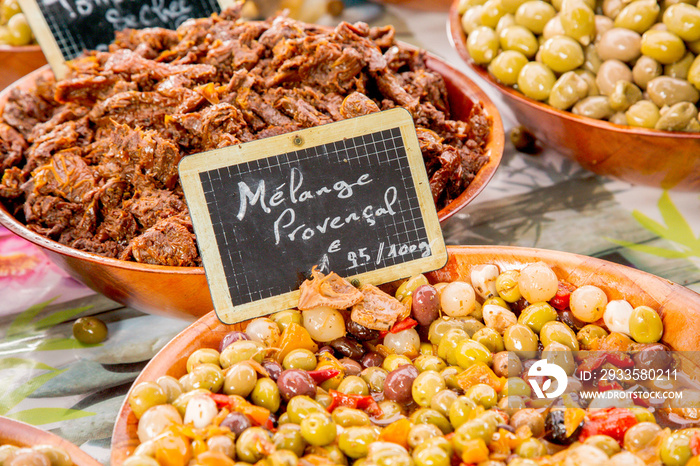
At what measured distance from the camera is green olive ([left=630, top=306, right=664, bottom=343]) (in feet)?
4.64

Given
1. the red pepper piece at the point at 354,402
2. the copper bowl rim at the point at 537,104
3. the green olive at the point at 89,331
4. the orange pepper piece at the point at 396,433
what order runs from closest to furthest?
1. the orange pepper piece at the point at 396,433
2. the red pepper piece at the point at 354,402
3. the green olive at the point at 89,331
4. the copper bowl rim at the point at 537,104

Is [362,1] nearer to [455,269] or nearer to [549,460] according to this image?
[455,269]

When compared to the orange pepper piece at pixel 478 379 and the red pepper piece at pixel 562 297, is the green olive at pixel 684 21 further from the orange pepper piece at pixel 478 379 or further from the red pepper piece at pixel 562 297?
the orange pepper piece at pixel 478 379

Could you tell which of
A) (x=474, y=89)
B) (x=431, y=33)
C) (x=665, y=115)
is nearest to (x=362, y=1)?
(x=431, y=33)

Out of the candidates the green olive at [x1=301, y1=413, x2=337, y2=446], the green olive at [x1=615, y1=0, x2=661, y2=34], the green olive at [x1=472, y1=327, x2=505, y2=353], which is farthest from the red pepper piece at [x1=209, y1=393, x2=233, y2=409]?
the green olive at [x1=615, y1=0, x2=661, y2=34]

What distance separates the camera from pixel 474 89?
93.1 inches

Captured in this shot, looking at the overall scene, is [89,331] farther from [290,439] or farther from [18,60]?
[18,60]

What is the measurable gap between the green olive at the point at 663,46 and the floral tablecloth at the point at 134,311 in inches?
20.8

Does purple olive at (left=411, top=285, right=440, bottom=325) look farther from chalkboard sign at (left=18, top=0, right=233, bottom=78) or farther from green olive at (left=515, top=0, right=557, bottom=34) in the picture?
chalkboard sign at (left=18, top=0, right=233, bottom=78)

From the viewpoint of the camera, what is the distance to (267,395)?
1.30 m

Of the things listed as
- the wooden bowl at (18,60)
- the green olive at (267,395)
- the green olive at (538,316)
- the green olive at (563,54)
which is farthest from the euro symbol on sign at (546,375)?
the wooden bowl at (18,60)

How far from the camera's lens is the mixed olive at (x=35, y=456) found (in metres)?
1.11

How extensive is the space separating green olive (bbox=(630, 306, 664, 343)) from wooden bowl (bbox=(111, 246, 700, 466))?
34 mm

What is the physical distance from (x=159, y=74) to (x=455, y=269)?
1264mm
